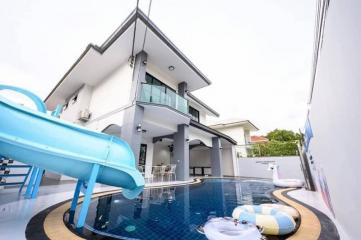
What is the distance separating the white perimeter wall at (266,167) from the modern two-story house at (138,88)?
520 centimetres

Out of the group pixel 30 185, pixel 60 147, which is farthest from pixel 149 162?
pixel 60 147

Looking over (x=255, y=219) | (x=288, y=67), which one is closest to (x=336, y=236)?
(x=255, y=219)

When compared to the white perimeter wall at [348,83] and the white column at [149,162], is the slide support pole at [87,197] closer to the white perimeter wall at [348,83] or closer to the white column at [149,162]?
the white perimeter wall at [348,83]

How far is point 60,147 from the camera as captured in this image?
2492 millimetres

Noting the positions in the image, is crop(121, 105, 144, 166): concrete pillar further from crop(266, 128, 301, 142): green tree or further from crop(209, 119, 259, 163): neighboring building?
crop(266, 128, 301, 142): green tree

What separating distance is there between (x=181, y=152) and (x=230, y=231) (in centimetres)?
849

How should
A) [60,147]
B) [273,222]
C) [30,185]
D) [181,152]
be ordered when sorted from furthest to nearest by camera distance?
[181,152] < [30,185] < [60,147] < [273,222]

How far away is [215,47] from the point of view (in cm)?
754

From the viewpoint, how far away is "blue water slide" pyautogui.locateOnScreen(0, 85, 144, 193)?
87.1 inches

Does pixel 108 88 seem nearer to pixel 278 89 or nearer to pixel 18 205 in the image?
pixel 18 205

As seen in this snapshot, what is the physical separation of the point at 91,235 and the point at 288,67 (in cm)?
1029

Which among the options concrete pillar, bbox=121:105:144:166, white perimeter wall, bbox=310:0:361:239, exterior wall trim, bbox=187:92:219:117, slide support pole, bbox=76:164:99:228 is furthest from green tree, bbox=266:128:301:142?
slide support pole, bbox=76:164:99:228

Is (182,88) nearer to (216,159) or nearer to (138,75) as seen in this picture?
(138,75)

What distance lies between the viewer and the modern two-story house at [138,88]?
7834 mm
